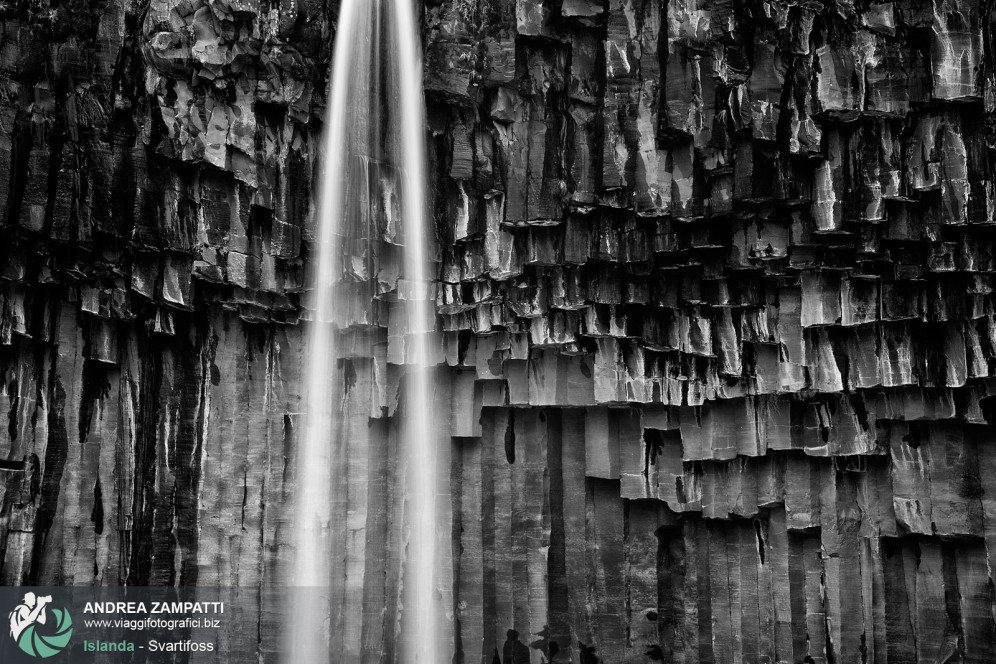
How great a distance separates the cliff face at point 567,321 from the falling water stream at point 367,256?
0.19 metres

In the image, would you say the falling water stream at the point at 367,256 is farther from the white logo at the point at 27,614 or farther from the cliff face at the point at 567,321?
the white logo at the point at 27,614

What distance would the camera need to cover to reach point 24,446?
10.5 m

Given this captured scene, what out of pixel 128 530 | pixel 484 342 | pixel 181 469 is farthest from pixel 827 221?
pixel 128 530

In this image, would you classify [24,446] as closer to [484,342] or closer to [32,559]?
[32,559]

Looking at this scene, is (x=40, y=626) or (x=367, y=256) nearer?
(x=40, y=626)

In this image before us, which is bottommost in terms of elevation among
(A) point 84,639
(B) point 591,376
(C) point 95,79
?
(A) point 84,639

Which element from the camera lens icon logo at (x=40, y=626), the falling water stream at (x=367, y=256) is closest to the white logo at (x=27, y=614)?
the camera lens icon logo at (x=40, y=626)

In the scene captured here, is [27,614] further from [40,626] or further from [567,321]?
[567,321]

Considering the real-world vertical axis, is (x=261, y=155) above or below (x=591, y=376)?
above

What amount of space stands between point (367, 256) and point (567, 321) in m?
2.63

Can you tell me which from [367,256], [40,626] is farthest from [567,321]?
[40,626]

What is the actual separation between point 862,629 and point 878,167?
511cm

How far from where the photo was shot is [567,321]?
10.9 meters

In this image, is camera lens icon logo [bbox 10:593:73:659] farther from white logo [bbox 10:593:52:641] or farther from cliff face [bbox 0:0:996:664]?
cliff face [bbox 0:0:996:664]
